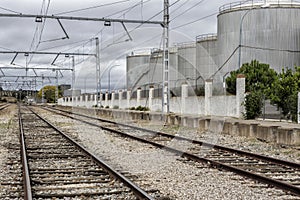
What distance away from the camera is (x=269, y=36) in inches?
1885

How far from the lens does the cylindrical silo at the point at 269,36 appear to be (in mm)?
47781

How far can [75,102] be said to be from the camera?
87188 mm

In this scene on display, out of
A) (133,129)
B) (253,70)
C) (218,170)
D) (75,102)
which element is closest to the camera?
(218,170)

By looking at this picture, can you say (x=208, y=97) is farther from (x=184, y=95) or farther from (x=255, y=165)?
(x=255, y=165)

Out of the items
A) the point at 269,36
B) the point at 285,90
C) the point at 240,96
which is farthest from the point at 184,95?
the point at 269,36

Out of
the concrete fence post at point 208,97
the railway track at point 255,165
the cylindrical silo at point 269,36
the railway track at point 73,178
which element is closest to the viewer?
the railway track at point 73,178

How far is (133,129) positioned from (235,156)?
12.3 metres

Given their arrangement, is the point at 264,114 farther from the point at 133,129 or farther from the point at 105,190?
the point at 105,190

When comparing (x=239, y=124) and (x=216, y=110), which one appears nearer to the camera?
(x=239, y=124)

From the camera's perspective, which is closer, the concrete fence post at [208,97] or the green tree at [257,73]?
the concrete fence post at [208,97]

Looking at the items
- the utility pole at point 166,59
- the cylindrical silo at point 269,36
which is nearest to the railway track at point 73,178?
the utility pole at point 166,59

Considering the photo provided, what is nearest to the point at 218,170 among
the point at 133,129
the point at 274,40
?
the point at 133,129

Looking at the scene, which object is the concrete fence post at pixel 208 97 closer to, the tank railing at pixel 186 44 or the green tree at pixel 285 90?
the green tree at pixel 285 90

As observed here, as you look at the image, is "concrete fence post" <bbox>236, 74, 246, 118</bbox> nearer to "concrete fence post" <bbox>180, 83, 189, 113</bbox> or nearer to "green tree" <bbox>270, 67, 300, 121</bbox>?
"green tree" <bbox>270, 67, 300, 121</bbox>
